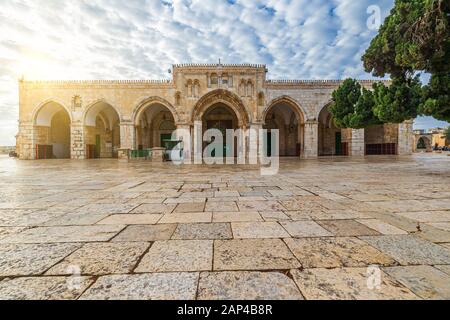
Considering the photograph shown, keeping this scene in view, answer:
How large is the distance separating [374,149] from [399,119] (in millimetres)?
16812

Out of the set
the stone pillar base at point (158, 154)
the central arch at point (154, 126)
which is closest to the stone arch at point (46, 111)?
the central arch at point (154, 126)

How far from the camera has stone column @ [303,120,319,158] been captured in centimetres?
1959

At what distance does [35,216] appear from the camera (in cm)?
294

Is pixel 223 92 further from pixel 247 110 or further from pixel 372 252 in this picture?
pixel 372 252

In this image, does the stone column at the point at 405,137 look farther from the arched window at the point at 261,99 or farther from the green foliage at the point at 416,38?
the green foliage at the point at 416,38

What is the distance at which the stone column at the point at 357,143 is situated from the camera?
1989cm

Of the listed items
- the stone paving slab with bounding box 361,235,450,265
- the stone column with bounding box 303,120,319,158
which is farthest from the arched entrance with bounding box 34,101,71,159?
the stone paving slab with bounding box 361,235,450,265

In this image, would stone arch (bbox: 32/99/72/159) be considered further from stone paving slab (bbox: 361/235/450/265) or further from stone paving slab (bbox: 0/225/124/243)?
stone paving slab (bbox: 361/235/450/265)

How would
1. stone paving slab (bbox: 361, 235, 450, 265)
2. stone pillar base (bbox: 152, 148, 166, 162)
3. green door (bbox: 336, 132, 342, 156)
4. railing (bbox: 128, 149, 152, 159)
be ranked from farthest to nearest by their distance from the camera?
green door (bbox: 336, 132, 342, 156) < railing (bbox: 128, 149, 152, 159) < stone pillar base (bbox: 152, 148, 166, 162) < stone paving slab (bbox: 361, 235, 450, 265)

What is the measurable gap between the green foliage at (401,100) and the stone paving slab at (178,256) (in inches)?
345

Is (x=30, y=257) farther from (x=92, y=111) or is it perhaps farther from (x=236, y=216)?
(x=92, y=111)

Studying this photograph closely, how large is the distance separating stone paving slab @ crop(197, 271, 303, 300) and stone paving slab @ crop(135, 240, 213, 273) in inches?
6.5

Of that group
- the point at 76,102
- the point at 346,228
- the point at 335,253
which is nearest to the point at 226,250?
the point at 335,253

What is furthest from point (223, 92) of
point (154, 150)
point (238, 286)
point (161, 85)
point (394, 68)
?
point (238, 286)
